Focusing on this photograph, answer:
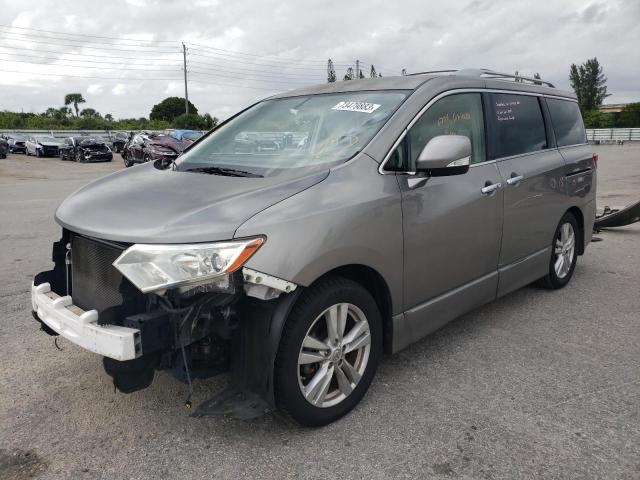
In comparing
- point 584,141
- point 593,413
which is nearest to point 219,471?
point 593,413

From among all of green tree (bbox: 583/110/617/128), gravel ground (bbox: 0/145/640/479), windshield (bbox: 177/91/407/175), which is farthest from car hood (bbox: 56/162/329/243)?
green tree (bbox: 583/110/617/128)

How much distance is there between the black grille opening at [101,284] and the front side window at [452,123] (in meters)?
1.66

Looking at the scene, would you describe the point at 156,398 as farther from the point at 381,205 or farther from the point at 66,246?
the point at 381,205

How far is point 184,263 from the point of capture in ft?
7.76

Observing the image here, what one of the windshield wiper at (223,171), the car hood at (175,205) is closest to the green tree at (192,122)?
the windshield wiper at (223,171)

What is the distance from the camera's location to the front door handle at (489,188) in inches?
145

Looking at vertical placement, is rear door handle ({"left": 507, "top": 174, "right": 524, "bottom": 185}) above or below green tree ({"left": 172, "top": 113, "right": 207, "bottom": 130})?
below

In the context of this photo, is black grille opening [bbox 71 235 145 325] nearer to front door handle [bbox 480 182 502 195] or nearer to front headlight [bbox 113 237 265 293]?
front headlight [bbox 113 237 265 293]

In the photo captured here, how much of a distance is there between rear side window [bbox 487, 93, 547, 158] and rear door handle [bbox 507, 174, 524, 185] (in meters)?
0.17

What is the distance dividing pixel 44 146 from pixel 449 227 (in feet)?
118

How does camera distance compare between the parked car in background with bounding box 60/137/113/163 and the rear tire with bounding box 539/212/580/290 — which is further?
the parked car in background with bounding box 60/137/113/163

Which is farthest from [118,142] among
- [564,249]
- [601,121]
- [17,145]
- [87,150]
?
[601,121]

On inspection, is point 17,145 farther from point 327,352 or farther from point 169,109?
point 169,109

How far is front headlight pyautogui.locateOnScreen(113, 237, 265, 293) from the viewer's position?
92.6 inches
